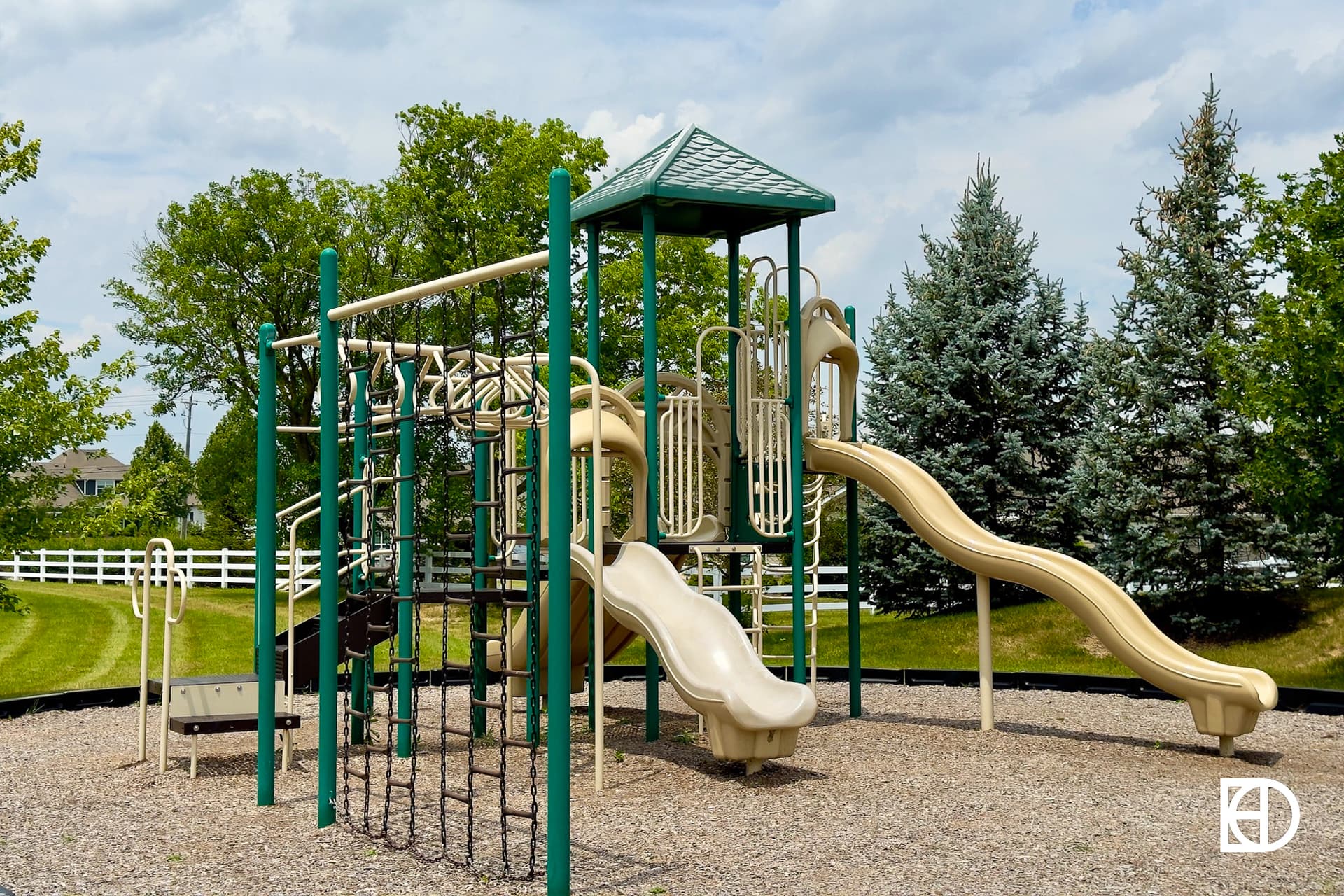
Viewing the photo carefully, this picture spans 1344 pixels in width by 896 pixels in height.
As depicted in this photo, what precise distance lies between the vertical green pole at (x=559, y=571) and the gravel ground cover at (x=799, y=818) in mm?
432

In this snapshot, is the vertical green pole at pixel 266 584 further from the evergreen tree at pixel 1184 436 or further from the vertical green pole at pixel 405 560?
the evergreen tree at pixel 1184 436

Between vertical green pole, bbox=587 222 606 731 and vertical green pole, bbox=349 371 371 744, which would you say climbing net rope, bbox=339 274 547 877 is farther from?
vertical green pole, bbox=587 222 606 731

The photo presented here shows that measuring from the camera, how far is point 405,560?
8.52m

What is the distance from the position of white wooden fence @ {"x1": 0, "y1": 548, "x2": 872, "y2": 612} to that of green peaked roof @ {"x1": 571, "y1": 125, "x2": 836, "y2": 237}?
46.4ft

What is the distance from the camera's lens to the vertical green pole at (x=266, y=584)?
25.9 ft

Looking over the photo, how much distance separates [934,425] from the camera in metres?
19.7

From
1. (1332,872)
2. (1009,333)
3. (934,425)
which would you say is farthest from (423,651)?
(1332,872)

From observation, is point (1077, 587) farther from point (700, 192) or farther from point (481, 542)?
point (481, 542)

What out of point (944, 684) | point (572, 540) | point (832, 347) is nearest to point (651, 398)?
point (572, 540)

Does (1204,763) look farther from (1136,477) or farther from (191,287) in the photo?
(191,287)

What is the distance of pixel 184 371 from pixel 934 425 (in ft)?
63.8

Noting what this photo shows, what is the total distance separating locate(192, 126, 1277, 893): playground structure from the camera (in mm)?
6738

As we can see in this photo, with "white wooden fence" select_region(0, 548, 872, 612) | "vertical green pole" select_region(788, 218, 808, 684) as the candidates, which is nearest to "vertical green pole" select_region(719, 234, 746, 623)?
"vertical green pole" select_region(788, 218, 808, 684)

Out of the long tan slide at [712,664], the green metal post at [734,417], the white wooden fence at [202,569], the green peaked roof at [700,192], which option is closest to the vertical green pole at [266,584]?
the long tan slide at [712,664]
